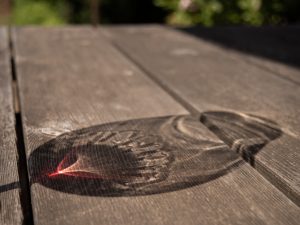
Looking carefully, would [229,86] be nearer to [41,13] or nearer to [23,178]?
[23,178]

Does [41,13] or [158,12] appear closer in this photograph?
[158,12]

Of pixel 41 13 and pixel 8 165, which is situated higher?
pixel 8 165

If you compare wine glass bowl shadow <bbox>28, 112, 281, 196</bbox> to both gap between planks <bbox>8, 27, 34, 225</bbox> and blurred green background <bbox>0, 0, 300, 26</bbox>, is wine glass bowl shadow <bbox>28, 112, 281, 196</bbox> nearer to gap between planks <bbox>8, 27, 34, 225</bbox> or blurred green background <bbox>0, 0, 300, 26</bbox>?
gap between planks <bbox>8, 27, 34, 225</bbox>

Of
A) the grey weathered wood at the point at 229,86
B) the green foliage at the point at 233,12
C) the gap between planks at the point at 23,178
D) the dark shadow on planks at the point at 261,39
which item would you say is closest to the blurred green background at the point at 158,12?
the green foliage at the point at 233,12

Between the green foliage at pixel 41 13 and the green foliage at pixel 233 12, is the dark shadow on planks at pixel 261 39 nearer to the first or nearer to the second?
the green foliage at pixel 233 12

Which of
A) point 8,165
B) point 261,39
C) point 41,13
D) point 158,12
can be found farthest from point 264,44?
point 41,13

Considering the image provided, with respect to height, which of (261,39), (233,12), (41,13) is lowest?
(41,13)

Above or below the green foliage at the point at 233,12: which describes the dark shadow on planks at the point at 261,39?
above
